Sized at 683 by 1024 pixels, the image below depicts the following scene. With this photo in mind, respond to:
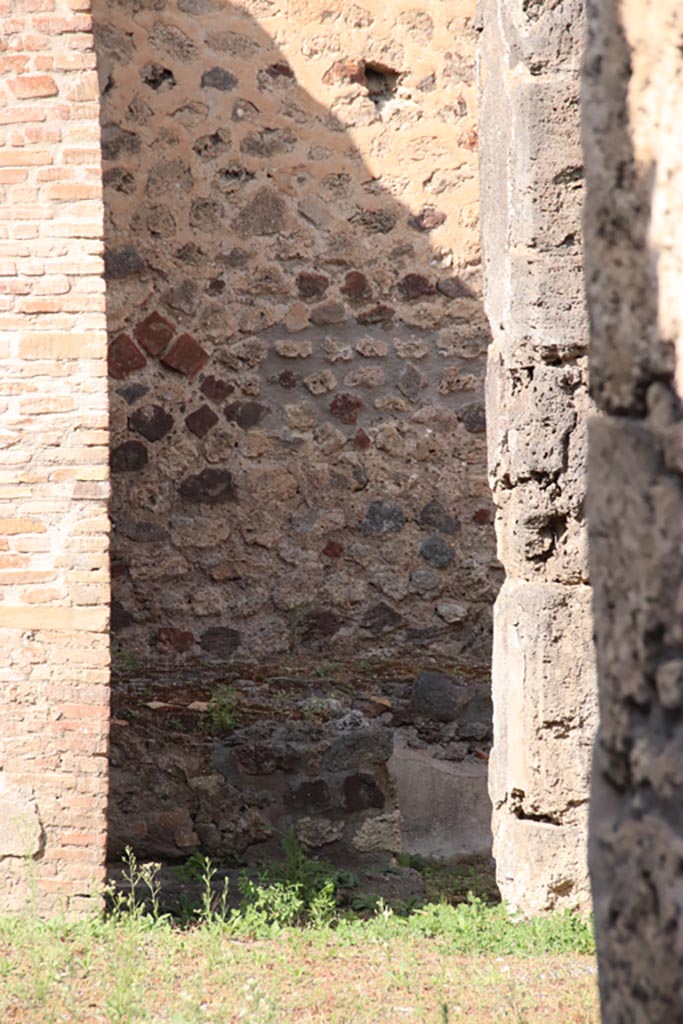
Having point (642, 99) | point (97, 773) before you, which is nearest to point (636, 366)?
point (642, 99)

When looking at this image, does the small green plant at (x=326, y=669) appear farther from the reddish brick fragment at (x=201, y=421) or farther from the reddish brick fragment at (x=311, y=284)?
the reddish brick fragment at (x=311, y=284)

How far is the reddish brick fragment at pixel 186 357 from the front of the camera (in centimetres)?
674

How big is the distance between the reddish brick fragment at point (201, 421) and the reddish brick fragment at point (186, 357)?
0.19 m

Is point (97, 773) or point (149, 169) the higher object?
point (149, 169)

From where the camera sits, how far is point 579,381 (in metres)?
4.43

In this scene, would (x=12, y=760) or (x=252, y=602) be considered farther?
(x=252, y=602)

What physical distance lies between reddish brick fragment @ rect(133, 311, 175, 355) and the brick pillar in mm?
2343

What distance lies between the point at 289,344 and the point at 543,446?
2690 mm

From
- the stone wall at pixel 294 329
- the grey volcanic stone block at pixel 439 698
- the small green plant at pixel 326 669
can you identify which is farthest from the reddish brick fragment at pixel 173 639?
the grey volcanic stone block at pixel 439 698

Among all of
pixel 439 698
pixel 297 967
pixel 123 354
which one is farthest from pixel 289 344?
pixel 297 967

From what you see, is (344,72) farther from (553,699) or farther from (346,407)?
(553,699)

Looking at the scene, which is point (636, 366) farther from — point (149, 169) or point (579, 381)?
point (149, 169)

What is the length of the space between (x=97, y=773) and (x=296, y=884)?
1.11 metres

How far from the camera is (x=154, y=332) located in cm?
672
